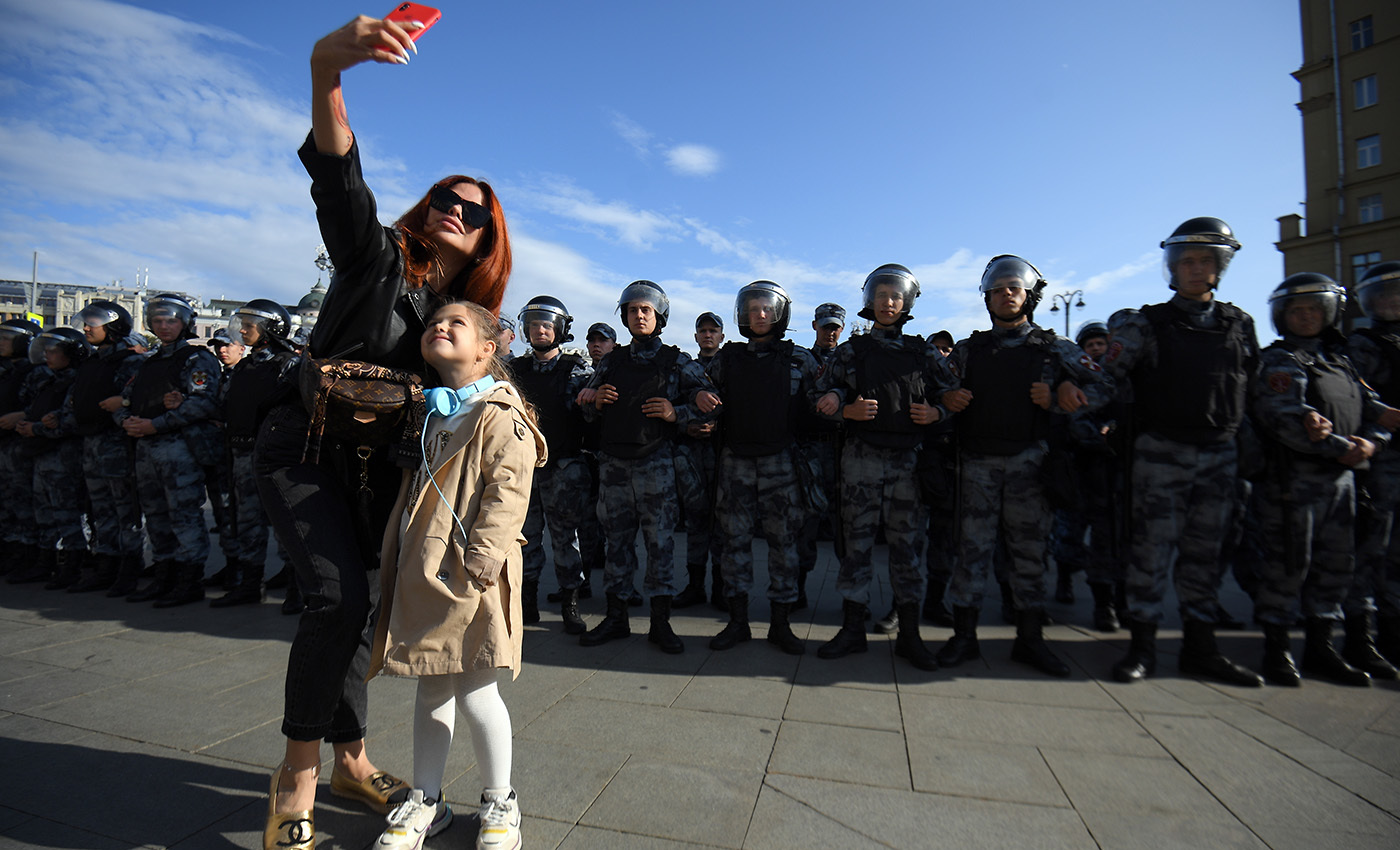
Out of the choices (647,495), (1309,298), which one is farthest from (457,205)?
(1309,298)

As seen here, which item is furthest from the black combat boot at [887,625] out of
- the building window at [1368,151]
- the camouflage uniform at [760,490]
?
the building window at [1368,151]

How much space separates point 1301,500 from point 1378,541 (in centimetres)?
72

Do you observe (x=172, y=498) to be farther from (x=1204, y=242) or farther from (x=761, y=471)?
(x=1204, y=242)

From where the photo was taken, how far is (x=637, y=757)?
2.64 metres

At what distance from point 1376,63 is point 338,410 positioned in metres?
38.0

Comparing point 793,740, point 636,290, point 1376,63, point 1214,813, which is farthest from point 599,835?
point 1376,63

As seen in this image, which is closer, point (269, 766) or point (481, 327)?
point (481, 327)

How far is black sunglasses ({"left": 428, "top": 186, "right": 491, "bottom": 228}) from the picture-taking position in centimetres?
215

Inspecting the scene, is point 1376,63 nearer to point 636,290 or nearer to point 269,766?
point 636,290

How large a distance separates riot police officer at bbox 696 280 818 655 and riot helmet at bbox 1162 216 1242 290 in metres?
2.22

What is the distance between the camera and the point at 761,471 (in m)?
4.42

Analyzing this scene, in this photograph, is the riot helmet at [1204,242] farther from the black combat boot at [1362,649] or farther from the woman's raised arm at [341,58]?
the woman's raised arm at [341,58]

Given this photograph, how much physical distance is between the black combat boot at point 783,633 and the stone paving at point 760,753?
0.37 feet

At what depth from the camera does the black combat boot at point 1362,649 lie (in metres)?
3.84
